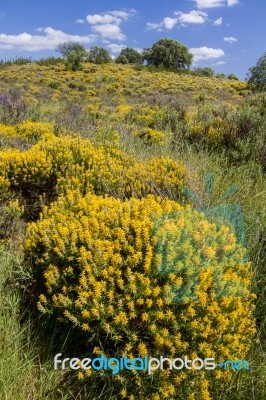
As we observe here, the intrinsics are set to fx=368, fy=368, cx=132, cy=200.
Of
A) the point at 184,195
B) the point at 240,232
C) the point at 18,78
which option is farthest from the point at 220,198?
the point at 18,78

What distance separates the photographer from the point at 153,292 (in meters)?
2.11

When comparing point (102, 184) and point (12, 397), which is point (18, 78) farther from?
point (12, 397)

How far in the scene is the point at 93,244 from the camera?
7.75 ft

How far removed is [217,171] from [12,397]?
352cm

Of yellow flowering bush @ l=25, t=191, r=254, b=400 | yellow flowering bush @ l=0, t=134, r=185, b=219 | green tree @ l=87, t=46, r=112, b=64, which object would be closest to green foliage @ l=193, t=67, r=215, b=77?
green tree @ l=87, t=46, r=112, b=64

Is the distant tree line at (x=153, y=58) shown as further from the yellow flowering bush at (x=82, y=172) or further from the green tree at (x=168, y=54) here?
the yellow flowering bush at (x=82, y=172)

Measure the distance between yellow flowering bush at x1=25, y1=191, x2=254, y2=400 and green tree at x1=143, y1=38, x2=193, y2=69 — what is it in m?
42.0

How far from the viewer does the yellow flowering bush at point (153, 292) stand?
2025mm

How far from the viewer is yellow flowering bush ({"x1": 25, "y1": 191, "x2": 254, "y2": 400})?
2.03 metres

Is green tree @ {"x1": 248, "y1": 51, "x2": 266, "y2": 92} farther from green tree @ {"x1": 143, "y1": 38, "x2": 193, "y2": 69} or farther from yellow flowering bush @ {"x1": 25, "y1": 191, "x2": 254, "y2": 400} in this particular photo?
yellow flowering bush @ {"x1": 25, "y1": 191, "x2": 254, "y2": 400}

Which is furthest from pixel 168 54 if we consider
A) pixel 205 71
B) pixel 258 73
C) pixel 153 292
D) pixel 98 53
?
pixel 153 292

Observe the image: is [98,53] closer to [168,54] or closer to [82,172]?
[168,54]

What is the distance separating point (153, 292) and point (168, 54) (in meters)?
44.4

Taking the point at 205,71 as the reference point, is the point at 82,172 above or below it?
below
